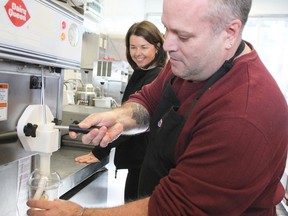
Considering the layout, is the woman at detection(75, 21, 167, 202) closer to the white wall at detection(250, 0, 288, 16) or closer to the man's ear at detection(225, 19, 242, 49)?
the man's ear at detection(225, 19, 242, 49)

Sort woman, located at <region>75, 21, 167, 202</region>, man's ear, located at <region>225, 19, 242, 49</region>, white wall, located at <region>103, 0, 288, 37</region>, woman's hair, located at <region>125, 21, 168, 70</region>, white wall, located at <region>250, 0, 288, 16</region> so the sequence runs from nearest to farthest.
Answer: man's ear, located at <region>225, 19, 242, 49</region> < woman, located at <region>75, 21, 167, 202</region> < woman's hair, located at <region>125, 21, 168, 70</region> < white wall, located at <region>103, 0, 288, 37</region> < white wall, located at <region>250, 0, 288, 16</region>

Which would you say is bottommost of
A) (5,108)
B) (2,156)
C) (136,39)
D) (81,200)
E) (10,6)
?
(81,200)

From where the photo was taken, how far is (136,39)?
1.72 metres

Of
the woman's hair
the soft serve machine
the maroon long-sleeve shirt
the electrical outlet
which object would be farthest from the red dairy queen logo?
the woman's hair

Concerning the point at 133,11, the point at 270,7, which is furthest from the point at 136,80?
the point at 270,7

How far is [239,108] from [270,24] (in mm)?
4837

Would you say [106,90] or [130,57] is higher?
→ [130,57]

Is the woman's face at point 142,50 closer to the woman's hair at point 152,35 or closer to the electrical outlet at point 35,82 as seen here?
the woman's hair at point 152,35

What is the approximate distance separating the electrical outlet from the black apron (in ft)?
1.27

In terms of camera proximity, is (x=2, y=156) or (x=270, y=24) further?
(x=270, y=24)

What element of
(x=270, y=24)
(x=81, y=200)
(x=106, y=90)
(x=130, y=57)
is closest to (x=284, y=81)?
(x=270, y=24)

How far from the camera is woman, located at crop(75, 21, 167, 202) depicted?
1.49m

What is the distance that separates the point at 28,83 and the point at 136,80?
901 millimetres

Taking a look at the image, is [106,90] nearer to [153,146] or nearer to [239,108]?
[153,146]
